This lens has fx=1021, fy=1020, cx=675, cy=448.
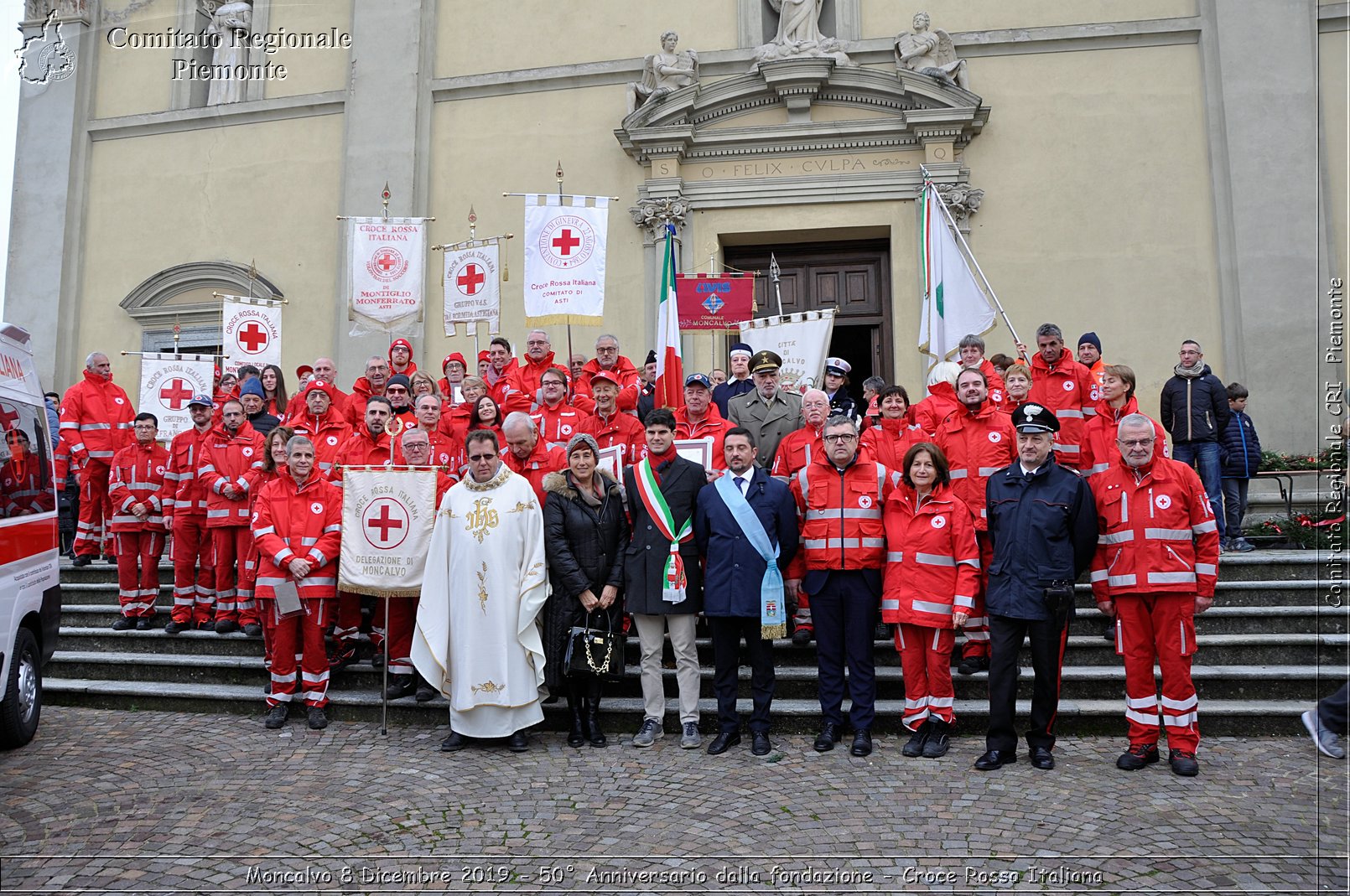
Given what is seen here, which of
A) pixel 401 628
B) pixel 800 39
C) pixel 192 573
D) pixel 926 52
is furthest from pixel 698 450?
Result: pixel 800 39

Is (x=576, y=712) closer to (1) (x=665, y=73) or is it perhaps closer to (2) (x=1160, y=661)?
(2) (x=1160, y=661)

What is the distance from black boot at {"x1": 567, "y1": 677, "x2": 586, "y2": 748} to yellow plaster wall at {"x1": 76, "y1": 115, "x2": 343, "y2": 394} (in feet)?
30.6

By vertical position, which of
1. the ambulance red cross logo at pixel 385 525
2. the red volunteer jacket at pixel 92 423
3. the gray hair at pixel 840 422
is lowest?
the ambulance red cross logo at pixel 385 525

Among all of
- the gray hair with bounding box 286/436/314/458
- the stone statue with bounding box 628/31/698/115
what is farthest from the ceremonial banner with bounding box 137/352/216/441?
the stone statue with bounding box 628/31/698/115

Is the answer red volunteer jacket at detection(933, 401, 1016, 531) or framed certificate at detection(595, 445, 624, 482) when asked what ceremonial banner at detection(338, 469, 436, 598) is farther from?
red volunteer jacket at detection(933, 401, 1016, 531)

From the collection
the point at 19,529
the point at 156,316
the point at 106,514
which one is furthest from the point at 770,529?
the point at 156,316

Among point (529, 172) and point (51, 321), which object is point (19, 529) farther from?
point (51, 321)

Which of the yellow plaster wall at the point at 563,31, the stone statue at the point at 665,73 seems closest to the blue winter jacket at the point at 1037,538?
Result: the stone statue at the point at 665,73

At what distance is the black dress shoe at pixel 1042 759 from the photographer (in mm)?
5992

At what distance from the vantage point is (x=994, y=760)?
6012 millimetres

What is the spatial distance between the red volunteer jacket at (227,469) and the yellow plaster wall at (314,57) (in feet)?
26.7

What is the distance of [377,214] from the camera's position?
14.4 m

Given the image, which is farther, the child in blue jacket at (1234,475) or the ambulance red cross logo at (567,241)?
the ambulance red cross logo at (567,241)

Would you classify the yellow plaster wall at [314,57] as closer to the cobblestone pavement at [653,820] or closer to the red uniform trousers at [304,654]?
the red uniform trousers at [304,654]
